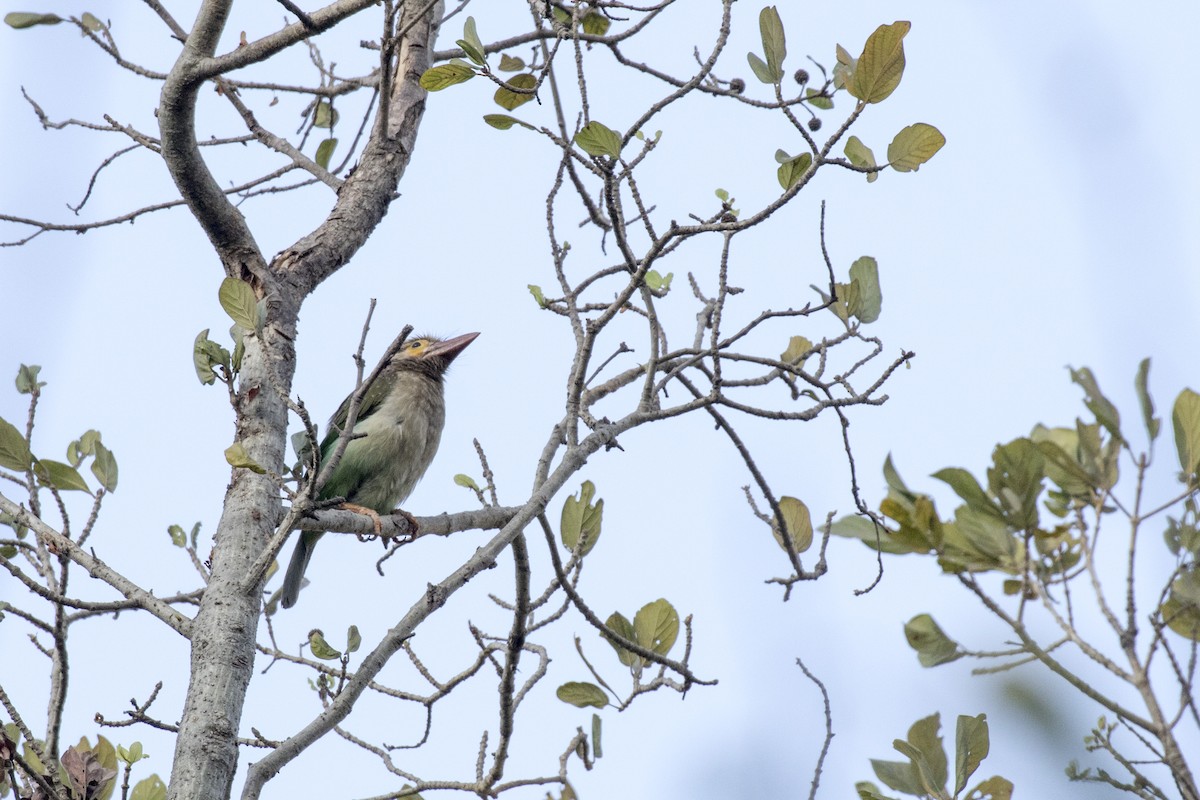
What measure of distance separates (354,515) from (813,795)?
1.70 metres

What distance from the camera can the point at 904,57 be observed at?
3.06 m

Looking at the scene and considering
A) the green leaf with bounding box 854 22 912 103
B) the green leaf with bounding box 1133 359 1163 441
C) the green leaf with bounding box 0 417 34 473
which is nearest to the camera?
the green leaf with bounding box 1133 359 1163 441

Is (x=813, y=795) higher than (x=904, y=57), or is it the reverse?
(x=904, y=57)

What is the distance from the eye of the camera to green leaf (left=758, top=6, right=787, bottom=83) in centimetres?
335

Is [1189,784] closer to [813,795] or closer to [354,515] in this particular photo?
[813,795]

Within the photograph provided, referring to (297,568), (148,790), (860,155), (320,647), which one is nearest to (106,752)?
(148,790)

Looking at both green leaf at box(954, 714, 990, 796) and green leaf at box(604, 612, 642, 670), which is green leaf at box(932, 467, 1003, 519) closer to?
green leaf at box(954, 714, 990, 796)

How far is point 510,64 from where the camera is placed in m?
4.64

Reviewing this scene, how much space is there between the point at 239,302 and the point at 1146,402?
7.08ft

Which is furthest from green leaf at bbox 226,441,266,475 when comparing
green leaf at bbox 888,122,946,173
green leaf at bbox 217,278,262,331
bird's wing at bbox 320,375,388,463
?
bird's wing at bbox 320,375,388,463

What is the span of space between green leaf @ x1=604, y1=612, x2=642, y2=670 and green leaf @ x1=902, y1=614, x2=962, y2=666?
3.65ft

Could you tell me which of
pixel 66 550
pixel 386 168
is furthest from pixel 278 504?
pixel 386 168

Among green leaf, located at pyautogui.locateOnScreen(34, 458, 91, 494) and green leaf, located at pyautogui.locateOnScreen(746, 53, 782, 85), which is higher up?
green leaf, located at pyautogui.locateOnScreen(746, 53, 782, 85)

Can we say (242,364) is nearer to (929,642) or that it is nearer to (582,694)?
(582,694)
